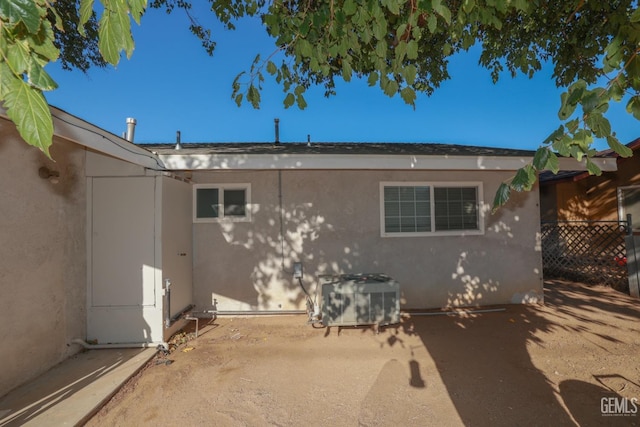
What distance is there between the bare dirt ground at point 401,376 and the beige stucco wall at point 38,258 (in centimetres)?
118

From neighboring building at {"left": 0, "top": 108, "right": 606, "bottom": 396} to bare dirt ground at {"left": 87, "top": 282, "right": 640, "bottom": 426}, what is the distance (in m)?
0.84

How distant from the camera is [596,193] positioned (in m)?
8.62

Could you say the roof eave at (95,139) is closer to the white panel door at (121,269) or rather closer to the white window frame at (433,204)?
the white panel door at (121,269)

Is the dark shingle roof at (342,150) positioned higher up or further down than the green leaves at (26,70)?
higher up

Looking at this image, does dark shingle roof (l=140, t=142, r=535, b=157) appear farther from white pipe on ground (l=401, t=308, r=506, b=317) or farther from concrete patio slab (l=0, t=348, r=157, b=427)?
concrete patio slab (l=0, t=348, r=157, b=427)

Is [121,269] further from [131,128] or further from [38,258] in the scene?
[131,128]

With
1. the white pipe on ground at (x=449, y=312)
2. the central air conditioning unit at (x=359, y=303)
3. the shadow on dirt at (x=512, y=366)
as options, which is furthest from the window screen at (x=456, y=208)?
the central air conditioning unit at (x=359, y=303)

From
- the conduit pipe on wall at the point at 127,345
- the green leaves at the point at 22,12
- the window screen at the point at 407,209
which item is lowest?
the conduit pipe on wall at the point at 127,345

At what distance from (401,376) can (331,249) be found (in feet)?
8.40

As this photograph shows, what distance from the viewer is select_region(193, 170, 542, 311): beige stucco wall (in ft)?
17.4

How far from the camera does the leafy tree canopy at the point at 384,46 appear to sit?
91 cm

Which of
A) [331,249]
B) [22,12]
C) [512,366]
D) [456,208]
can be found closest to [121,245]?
[331,249]

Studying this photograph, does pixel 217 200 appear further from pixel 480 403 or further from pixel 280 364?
pixel 480 403

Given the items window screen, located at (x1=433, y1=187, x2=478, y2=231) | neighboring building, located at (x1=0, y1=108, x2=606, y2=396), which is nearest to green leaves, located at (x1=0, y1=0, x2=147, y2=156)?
neighboring building, located at (x1=0, y1=108, x2=606, y2=396)
